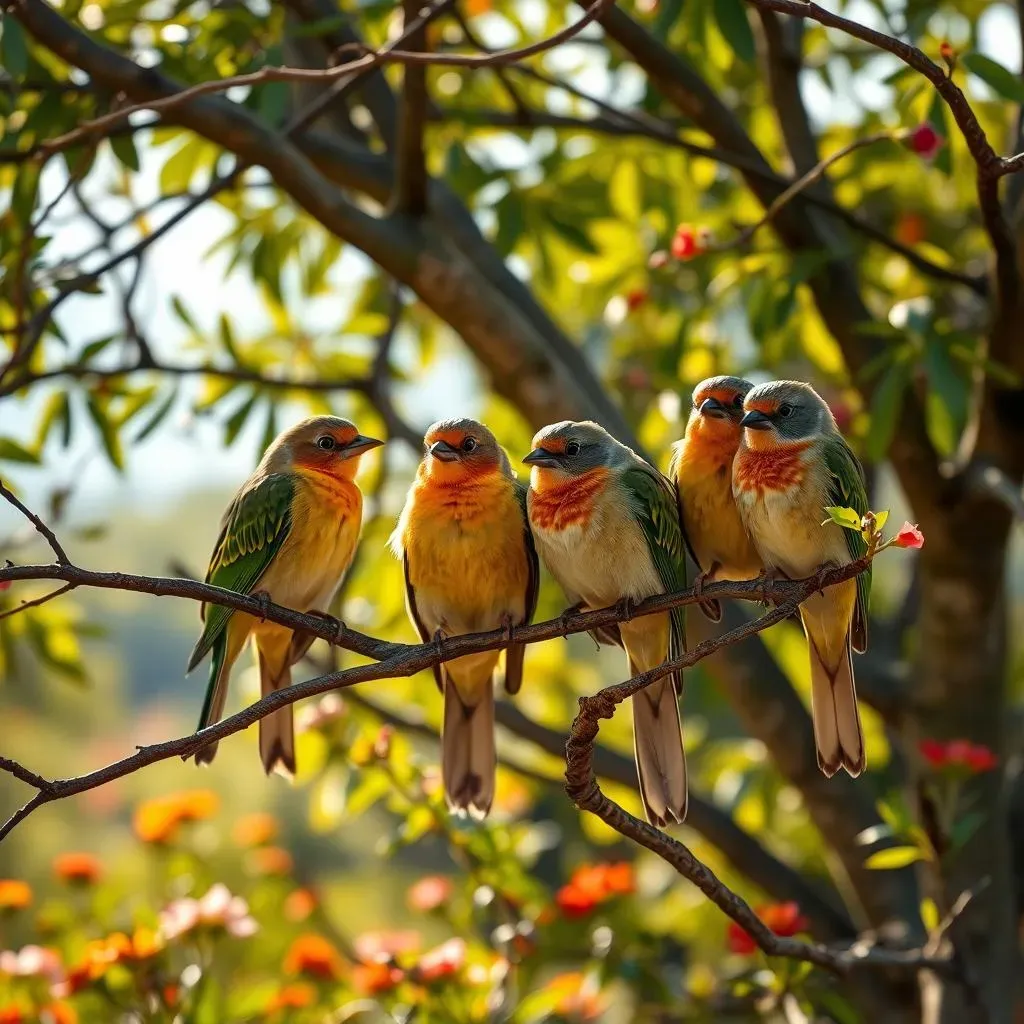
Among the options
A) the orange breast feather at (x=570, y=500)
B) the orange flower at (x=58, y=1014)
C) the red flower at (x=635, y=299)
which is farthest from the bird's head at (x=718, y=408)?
the orange flower at (x=58, y=1014)

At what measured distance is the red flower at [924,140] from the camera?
4062mm

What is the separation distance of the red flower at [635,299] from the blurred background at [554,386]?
4 centimetres

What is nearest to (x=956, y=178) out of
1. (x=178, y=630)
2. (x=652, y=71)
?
(x=652, y=71)

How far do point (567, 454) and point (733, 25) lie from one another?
1551mm

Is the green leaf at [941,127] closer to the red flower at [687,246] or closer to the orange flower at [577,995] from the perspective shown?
the red flower at [687,246]

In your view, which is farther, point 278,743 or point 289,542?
point 289,542

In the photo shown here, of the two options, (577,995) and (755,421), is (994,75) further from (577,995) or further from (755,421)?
(577,995)

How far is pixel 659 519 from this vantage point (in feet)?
11.5


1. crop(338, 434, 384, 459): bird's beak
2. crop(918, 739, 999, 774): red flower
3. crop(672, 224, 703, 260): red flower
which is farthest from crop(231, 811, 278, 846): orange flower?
crop(672, 224, 703, 260): red flower

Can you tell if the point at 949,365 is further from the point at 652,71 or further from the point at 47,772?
the point at 47,772

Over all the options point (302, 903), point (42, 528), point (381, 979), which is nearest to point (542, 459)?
point (42, 528)

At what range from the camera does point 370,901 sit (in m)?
11.6

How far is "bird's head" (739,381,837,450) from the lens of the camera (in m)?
3.21

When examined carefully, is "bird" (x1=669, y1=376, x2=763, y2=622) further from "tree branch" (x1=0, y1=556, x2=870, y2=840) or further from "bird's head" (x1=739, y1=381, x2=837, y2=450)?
"tree branch" (x1=0, y1=556, x2=870, y2=840)
